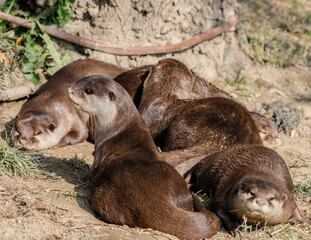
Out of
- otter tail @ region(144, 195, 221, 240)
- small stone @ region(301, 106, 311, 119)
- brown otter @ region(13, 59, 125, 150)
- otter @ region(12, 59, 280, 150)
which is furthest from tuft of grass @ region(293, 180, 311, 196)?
brown otter @ region(13, 59, 125, 150)

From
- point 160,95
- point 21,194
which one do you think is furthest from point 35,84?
point 21,194

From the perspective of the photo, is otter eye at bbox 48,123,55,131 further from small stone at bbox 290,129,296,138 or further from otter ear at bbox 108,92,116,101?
small stone at bbox 290,129,296,138

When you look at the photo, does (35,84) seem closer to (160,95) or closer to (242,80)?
(160,95)

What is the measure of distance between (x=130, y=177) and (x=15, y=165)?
1.16 metres

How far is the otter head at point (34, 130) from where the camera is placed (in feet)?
16.2

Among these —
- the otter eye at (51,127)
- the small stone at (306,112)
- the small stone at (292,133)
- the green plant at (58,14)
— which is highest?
the green plant at (58,14)

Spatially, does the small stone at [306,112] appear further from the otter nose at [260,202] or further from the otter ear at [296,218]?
the otter nose at [260,202]

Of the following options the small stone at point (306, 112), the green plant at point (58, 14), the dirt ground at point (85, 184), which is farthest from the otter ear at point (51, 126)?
the small stone at point (306, 112)

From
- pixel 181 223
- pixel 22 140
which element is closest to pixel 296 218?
pixel 181 223

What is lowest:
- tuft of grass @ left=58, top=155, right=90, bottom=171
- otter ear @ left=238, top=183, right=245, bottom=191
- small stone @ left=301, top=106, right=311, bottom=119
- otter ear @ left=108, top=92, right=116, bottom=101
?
small stone @ left=301, top=106, right=311, bottom=119

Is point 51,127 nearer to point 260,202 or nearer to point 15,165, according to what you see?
point 15,165

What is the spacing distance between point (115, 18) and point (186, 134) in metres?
1.91

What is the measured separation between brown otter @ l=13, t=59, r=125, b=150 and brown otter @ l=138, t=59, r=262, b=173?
747 millimetres

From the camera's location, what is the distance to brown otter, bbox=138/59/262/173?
4609mm
